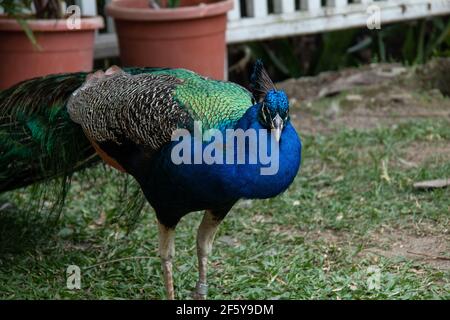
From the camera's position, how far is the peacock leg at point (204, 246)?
3.69m

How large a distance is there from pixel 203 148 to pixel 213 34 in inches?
110

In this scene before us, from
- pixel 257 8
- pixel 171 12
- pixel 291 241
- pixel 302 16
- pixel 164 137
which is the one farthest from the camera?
pixel 302 16

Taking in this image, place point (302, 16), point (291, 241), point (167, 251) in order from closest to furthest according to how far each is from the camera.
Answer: point (167, 251)
point (291, 241)
point (302, 16)

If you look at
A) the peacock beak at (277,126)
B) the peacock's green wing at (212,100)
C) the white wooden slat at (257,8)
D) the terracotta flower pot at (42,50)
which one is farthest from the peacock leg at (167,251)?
the white wooden slat at (257,8)

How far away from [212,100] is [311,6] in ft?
11.9

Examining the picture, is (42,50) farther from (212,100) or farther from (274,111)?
(274,111)

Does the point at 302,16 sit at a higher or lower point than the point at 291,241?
higher

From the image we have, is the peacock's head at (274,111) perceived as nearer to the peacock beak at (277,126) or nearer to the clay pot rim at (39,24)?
the peacock beak at (277,126)

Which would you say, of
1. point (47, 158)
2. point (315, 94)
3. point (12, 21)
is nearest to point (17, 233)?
point (47, 158)

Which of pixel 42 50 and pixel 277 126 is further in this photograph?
pixel 42 50

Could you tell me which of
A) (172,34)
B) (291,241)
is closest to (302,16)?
(172,34)

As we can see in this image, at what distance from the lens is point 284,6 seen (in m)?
6.74

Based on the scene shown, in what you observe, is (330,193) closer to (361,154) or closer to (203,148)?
(361,154)

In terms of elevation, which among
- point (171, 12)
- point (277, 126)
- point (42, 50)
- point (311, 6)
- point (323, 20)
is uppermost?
point (277, 126)
